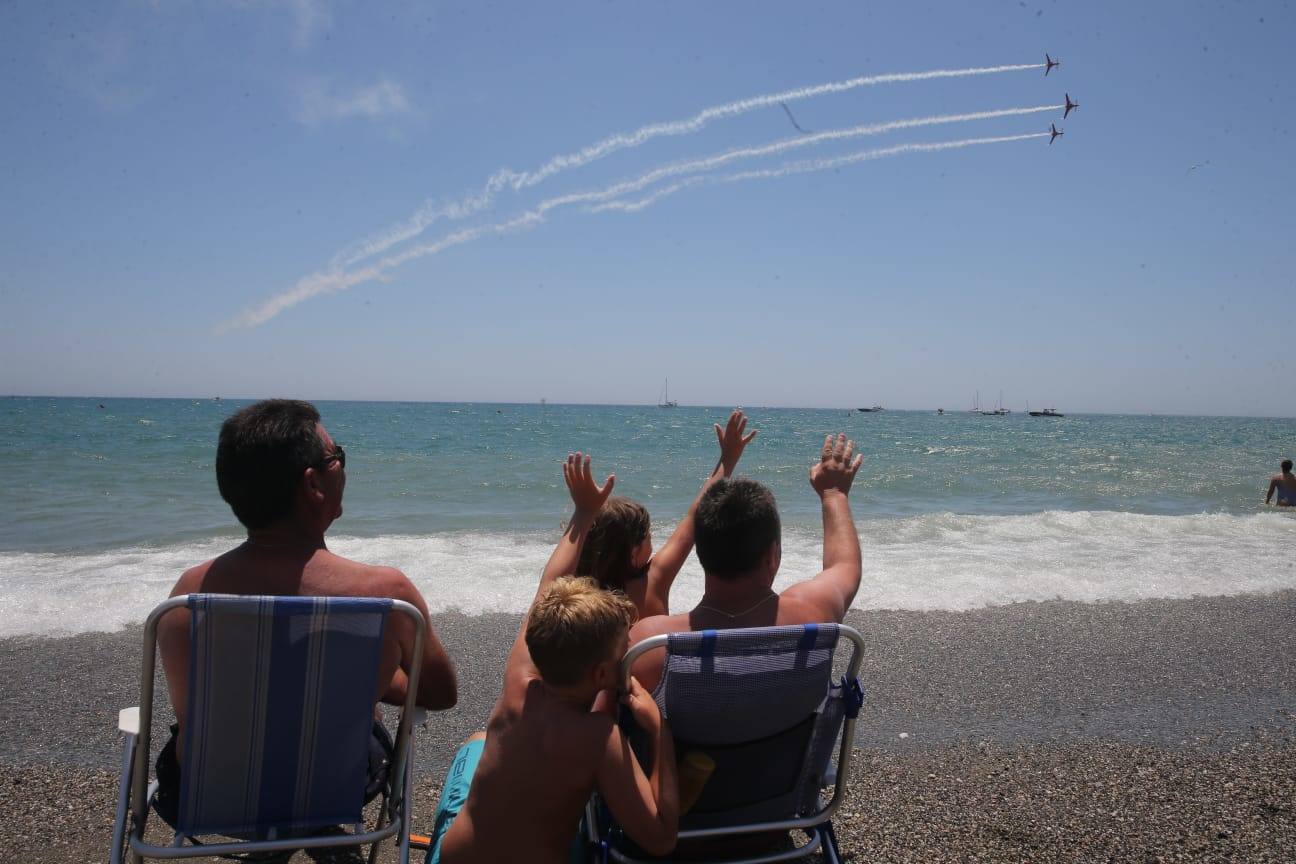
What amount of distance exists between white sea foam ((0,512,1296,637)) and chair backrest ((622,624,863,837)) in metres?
4.76

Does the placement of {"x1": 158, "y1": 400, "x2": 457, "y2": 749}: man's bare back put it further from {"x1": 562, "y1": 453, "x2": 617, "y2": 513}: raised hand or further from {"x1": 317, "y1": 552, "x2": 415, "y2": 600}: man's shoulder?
{"x1": 562, "y1": 453, "x2": 617, "y2": 513}: raised hand

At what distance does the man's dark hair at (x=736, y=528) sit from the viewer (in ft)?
7.86

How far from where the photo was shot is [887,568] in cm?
879

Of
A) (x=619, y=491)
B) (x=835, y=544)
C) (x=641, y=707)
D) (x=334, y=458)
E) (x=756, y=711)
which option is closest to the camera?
(x=641, y=707)

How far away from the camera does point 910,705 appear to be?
4734 mm

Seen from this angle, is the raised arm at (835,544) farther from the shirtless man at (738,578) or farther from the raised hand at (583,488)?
the raised hand at (583,488)

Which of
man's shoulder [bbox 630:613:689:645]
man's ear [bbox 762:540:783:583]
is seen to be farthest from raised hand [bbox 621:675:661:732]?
man's ear [bbox 762:540:783:583]

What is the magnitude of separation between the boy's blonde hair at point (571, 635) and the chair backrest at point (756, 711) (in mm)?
80

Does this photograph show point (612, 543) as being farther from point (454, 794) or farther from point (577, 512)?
point (454, 794)

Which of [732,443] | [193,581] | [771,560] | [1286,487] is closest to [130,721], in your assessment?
[193,581]

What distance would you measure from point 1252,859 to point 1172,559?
7448mm

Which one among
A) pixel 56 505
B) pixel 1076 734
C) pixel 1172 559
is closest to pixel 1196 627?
pixel 1076 734

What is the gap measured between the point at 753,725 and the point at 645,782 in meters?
0.35

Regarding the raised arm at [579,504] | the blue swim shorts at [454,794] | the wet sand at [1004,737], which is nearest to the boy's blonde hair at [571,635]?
the blue swim shorts at [454,794]
